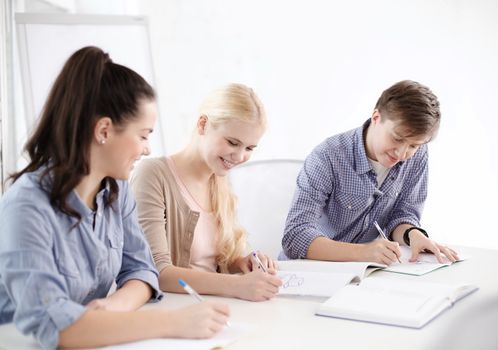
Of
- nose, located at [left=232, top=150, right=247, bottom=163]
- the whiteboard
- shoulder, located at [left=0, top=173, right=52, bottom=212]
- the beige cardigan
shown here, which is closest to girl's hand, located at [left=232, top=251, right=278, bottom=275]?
the beige cardigan

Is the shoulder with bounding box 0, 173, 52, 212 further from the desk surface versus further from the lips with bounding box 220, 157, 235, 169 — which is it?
the lips with bounding box 220, 157, 235, 169

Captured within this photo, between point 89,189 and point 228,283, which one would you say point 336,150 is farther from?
point 89,189

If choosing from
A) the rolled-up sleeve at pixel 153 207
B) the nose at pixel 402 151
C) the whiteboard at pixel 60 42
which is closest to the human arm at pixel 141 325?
the rolled-up sleeve at pixel 153 207

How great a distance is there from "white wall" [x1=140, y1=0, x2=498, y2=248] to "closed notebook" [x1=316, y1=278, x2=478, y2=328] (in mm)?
1512

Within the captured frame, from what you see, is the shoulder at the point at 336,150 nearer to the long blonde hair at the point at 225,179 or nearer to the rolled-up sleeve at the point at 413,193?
the rolled-up sleeve at the point at 413,193

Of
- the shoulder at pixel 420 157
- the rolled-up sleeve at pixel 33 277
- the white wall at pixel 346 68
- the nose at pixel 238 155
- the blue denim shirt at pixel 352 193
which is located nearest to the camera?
the rolled-up sleeve at pixel 33 277

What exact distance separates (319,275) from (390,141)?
0.52m

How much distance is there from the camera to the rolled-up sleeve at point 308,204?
1.77m

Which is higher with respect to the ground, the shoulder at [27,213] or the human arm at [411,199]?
the shoulder at [27,213]

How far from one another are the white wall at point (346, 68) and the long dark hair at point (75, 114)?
1.95 m

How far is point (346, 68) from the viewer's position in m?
3.02

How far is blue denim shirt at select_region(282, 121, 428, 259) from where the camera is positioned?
188 cm

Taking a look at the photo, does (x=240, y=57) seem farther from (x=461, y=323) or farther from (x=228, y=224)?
(x=461, y=323)

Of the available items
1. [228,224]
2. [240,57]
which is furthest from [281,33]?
[228,224]
